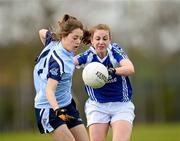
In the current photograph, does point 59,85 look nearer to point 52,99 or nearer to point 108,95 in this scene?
point 52,99

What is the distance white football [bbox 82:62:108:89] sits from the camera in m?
10.1

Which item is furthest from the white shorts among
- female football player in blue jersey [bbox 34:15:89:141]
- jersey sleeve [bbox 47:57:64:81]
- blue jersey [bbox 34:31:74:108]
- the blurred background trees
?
the blurred background trees

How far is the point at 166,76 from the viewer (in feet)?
133

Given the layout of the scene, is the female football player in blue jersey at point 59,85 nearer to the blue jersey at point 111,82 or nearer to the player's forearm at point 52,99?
the player's forearm at point 52,99

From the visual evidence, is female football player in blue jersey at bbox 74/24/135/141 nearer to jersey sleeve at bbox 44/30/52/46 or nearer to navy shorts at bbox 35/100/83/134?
jersey sleeve at bbox 44/30/52/46

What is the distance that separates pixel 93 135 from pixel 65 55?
172 cm

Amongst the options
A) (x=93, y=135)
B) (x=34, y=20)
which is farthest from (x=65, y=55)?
(x=34, y=20)

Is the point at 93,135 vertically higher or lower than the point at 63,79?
lower

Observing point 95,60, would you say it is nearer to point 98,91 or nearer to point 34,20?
point 98,91

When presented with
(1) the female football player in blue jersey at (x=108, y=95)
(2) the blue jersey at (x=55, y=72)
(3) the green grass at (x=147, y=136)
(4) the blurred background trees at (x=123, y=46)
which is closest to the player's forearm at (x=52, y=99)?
(2) the blue jersey at (x=55, y=72)

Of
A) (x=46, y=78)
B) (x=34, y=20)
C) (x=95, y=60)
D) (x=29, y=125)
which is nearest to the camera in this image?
(x=46, y=78)

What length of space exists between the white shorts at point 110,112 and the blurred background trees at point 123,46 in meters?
22.5

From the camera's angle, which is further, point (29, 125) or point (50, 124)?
point (29, 125)

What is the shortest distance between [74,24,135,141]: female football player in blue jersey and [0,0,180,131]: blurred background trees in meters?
22.6
